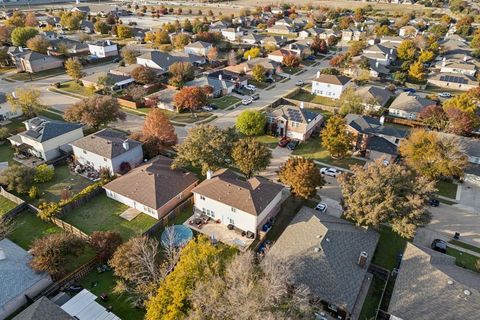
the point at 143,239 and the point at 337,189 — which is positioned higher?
the point at 143,239

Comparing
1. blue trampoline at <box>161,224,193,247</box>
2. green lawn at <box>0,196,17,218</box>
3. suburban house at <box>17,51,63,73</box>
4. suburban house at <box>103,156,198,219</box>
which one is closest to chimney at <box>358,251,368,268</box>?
blue trampoline at <box>161,224,193,247</box>

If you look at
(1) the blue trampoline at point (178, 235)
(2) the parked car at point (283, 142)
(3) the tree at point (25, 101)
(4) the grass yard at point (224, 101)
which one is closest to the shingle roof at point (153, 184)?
(1) the blue trampoline at point (178, 235)

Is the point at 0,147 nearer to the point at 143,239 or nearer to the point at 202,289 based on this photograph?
the point at 143,239

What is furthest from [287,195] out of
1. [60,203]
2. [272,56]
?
[272,56]

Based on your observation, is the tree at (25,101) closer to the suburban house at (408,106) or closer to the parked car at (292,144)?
the parked car at (292,144)

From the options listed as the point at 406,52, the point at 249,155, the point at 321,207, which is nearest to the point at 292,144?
the point at 249,155
